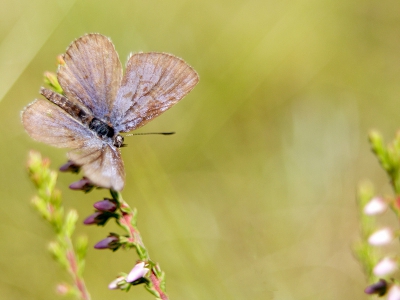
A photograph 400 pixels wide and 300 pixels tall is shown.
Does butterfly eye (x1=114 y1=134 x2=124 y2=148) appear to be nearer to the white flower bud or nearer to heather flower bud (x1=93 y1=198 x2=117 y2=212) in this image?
heather flower bud (x1=93 y1=198 x2=117 y2=212)

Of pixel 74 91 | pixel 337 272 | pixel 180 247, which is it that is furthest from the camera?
pixel 337 272

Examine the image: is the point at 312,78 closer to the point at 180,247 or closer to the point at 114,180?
the point at 180,247

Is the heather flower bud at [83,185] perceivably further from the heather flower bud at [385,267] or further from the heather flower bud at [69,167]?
the heather flower bud at [385,267]

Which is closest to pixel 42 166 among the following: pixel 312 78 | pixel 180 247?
pixel 180 247

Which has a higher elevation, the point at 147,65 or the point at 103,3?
the point at 103,3

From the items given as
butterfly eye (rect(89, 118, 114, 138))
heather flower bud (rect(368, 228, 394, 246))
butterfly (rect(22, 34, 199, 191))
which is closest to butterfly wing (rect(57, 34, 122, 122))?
butterfly (rect(22, 34, 199, 191))

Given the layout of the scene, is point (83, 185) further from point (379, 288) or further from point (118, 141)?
point (379, 288)

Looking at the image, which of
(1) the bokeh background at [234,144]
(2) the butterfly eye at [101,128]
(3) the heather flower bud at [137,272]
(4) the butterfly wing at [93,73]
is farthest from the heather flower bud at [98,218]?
(1) the bokeh background at [234,144]
